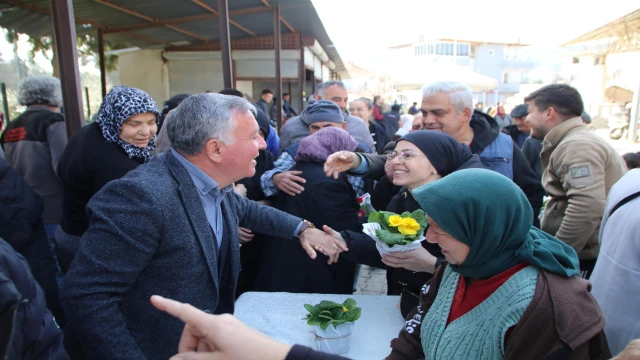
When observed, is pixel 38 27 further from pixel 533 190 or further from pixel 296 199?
pixel 533 190

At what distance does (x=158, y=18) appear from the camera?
7602mm

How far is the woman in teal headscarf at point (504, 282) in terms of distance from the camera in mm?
1208

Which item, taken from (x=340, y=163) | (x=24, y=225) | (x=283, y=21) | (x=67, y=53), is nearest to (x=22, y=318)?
(x=24, y=225)

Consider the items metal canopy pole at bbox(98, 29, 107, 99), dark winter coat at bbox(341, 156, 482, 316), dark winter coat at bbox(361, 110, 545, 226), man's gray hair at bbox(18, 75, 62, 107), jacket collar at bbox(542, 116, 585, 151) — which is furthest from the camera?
metal canopy pole at bbox(98, 29, 107, 99)

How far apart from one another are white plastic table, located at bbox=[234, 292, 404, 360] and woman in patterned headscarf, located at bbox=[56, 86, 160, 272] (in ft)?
3.53

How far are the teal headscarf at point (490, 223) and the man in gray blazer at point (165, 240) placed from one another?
2.85 ft

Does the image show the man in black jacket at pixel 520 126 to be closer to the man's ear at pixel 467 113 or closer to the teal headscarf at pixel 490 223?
the man's ear at pixel 467 113

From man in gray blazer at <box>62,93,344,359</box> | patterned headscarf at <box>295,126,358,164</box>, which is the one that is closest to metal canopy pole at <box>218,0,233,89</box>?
patterned headscarf at <box>295,126,358,164</box>

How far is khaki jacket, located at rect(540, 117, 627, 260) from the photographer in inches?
105

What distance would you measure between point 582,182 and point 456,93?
105 centimetres

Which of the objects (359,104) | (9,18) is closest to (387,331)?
(359,104)

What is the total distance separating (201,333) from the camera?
99 cm

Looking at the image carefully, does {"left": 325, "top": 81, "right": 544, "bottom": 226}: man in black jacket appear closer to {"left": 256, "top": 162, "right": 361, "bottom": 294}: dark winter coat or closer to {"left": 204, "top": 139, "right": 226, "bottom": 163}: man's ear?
{"left": 256, "top": 162, "right": 361, "bottom": 294}: dark winter coat

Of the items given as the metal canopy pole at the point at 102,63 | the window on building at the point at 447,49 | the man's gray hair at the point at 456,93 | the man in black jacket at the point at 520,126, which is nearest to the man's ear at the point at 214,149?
the man's gray hair at the point at 456,93
